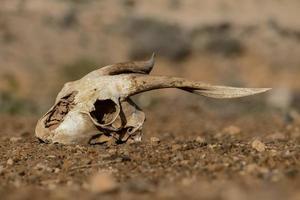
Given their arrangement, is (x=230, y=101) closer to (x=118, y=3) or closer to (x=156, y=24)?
(x=156, y=24)

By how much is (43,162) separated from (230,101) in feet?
52.2

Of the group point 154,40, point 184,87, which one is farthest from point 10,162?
point 154,40

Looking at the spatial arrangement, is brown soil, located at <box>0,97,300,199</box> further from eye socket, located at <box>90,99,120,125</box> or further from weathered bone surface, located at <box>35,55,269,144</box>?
eye socket, located at <box>90,99,120,125</box>

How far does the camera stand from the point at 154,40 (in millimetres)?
35031

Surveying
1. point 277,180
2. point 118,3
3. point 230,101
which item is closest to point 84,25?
point 118,3

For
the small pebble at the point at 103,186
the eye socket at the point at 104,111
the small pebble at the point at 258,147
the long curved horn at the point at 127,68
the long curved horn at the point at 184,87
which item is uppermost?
the long curved horn at the point at 127,68

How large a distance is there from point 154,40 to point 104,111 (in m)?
27.1

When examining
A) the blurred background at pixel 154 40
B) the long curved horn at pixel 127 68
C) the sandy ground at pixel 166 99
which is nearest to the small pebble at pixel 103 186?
the sandy ground at pixel 166 99

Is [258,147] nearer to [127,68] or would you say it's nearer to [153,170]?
[153,170]

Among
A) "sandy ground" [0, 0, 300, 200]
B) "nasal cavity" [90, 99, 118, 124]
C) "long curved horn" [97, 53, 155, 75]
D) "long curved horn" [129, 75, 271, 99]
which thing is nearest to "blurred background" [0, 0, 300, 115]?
"sandy ground" [0, 0, 300, 200]

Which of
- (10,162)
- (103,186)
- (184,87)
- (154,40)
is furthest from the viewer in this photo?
(154,40)

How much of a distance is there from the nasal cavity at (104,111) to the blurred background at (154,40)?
795 inches

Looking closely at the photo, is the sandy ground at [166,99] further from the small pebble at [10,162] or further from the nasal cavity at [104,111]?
the nasal cavity at [104,111]

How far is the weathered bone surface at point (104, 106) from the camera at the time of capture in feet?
25.8
